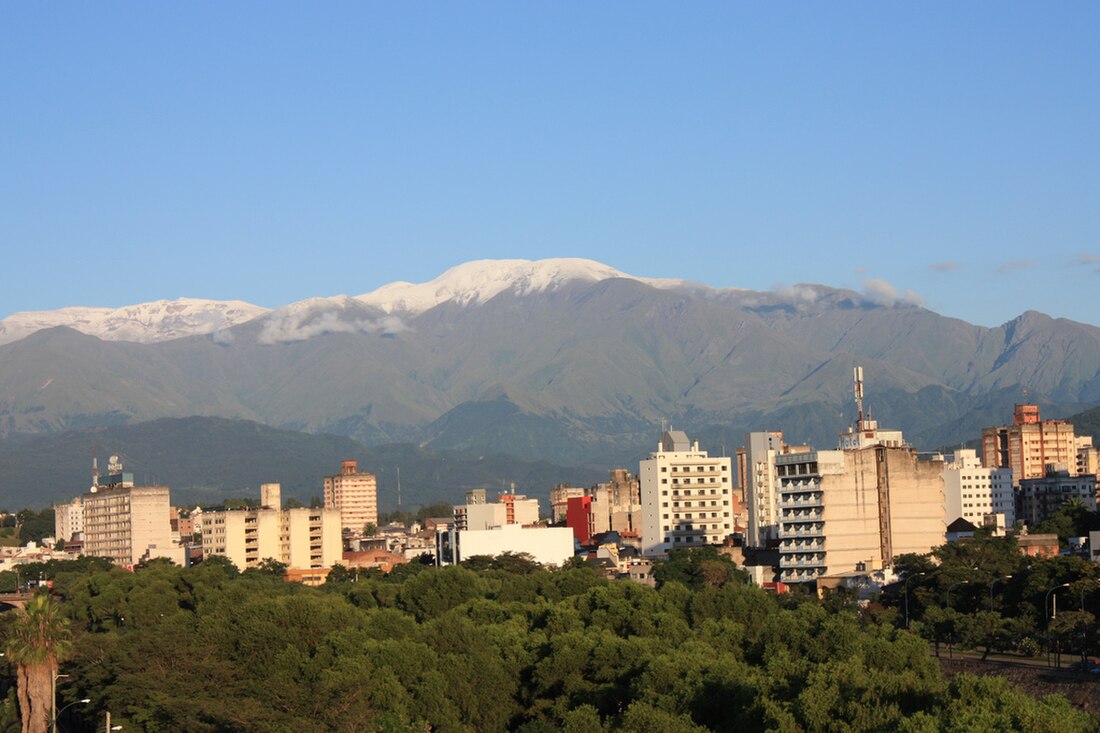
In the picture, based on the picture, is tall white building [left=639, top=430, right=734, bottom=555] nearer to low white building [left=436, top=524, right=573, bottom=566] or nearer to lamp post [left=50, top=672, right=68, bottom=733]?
low white building [left=436, top=524, right=573, bottom=566]

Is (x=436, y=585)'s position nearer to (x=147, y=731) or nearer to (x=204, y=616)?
(x=204, y=616)

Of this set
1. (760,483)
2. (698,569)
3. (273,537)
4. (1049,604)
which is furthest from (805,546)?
(273,537)

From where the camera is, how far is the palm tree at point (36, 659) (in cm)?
8550

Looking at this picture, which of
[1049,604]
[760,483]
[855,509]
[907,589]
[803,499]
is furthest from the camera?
[760,483]

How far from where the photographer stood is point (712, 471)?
178m

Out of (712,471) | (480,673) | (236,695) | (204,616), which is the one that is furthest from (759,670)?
(712,471)

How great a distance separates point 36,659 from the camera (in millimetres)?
85500

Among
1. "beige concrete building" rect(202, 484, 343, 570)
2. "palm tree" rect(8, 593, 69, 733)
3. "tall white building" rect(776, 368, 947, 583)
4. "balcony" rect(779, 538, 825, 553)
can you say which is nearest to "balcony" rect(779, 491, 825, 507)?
"tall white building" rect(776, 368, 947, 583)

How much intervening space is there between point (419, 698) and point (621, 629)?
1690 centimetres

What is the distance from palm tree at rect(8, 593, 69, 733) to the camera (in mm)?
85500

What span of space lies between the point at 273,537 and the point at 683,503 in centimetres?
4783

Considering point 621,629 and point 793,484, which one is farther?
point 793,484

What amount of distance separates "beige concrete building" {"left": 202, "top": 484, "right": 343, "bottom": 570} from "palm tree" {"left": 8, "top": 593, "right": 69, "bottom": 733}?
99511mm

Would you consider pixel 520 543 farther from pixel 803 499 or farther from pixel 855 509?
pixel 855 509
